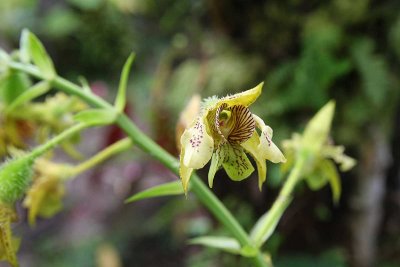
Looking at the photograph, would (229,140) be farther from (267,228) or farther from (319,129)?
(319,129)

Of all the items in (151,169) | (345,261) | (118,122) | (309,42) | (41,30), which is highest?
(41,30)

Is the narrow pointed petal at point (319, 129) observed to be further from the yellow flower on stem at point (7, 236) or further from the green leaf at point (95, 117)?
the yellow flower on stem at point (7, 236)

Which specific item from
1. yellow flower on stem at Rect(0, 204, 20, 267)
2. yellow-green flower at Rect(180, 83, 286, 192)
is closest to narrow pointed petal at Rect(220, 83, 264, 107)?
yellow-green flower at Rect(180, 83, 286, 192)

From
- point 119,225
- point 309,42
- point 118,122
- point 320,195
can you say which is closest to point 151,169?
point 119,225

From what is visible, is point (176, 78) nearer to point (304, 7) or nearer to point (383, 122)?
point (304, 7)

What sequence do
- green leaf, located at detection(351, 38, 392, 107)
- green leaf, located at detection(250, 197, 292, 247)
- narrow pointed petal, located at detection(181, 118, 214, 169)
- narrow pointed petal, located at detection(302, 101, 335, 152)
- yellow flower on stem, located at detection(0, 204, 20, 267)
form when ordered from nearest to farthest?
narrow pointed petal, located at detection(181, 118, 214, 169)
yellow flower on stem, located at detection(0, 204, 20, 267)
green leaf, located at detection(250, 197, 292, 247)
narrow pointed petal, located at detection(302, 101, 335, 152)
green leaf, located at detection(351, 38, 392, 107)

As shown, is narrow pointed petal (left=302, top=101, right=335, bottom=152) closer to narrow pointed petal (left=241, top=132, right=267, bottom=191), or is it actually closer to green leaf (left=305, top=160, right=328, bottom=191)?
green leaf (left=305, top=160, right=328, bottom=191)
